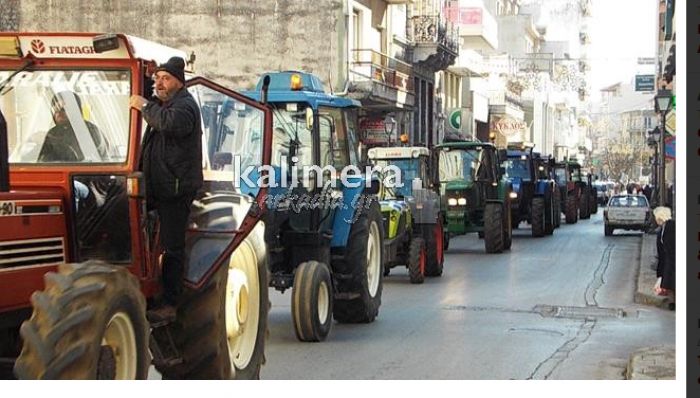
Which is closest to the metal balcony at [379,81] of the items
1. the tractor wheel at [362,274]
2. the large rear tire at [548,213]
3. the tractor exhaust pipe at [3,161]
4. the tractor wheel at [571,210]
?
the large rear tire at [548,213]

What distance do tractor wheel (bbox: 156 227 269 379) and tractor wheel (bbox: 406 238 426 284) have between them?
1009 centimetres

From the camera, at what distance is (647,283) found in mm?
18766

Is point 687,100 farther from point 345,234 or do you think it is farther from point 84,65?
point 345,234

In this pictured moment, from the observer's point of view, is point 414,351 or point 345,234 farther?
point 345,234

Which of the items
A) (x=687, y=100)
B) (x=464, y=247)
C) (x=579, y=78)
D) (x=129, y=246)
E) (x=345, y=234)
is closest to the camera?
(x=687, y=100)

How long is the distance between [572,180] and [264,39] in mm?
17663

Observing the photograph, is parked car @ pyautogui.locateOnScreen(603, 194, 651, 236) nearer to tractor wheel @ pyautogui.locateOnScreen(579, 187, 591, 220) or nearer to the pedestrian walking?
tractor wheel @ pyautogui.locateOnScreen(579, 187, 591, 220)

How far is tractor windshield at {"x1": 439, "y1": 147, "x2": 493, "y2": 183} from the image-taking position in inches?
1058

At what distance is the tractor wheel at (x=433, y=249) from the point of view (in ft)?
64.4

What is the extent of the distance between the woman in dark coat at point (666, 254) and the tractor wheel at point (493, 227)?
857 cm

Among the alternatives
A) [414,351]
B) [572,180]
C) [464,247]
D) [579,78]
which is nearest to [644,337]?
[414,351]

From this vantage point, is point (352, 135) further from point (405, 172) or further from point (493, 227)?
point (493, 227)

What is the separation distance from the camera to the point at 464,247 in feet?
93.4

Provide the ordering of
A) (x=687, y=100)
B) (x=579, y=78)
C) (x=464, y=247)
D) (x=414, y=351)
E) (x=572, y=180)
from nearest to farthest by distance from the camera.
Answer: (x=687, y=100) < (x=414, y=351) < (x=464, y=247) < (x=572, y=180) < (x=579, y=78)
